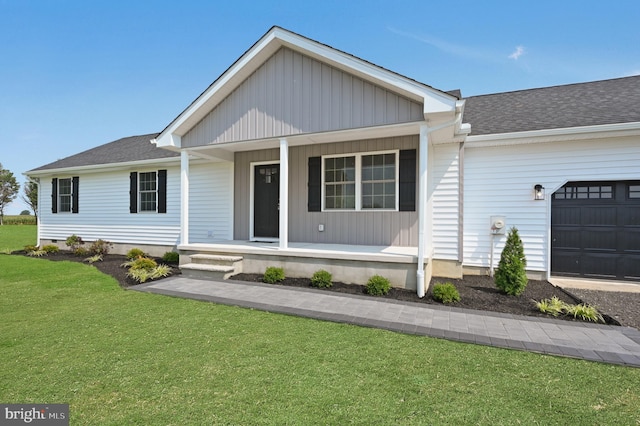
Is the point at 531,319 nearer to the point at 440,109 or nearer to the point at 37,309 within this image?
the point at 440,109

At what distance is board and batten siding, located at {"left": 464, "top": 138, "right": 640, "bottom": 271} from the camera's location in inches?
235

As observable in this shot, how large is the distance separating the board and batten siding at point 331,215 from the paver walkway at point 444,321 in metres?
2.12

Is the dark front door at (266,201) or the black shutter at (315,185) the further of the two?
the dark front door at (266,201)

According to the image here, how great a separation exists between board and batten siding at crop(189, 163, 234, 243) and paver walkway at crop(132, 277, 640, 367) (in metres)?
3.29

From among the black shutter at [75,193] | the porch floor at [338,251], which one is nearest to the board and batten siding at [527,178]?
the porch floor at [338,251]

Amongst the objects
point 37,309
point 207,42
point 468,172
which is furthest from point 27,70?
point 468,172

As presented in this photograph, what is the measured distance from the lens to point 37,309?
4566 mm

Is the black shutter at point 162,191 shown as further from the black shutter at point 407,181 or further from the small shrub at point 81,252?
the black shutter at point 407,181

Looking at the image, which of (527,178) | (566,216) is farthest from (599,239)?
(527,178)

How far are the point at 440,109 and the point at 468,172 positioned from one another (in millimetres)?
2665

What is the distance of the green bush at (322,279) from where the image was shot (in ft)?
18.5

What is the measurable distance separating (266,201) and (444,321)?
5635 millimetres

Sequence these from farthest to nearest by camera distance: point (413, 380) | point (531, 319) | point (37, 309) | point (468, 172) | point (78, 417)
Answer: point (468, 172) < point (37, 309) < point (531, 319) < point (413, 380) < point (78, 417)

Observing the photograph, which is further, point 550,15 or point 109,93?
point 109,93
